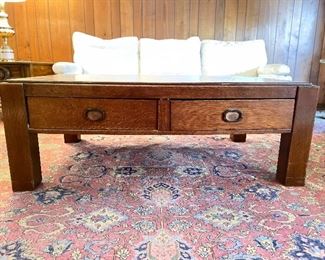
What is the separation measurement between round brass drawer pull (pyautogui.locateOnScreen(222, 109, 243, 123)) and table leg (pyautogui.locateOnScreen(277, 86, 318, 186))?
23 cm

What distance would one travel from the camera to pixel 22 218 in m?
0.91

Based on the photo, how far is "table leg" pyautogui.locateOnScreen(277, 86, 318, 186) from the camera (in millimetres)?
1080

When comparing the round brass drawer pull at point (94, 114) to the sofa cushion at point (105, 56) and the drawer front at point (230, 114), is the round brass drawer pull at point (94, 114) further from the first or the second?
the sofa cushion at point (105, 56)

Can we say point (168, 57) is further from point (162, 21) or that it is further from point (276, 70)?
point (276, 70)

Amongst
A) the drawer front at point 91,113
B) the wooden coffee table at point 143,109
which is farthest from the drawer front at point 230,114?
the drawer front at point 91,113

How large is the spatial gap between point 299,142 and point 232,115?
32cm

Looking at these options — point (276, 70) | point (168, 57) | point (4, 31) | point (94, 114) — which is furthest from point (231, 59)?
point (4, 31)

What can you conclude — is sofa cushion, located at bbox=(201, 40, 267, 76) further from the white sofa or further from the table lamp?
the table lamp

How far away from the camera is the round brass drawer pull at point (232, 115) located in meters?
1.07

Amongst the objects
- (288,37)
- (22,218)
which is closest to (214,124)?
(22,218)

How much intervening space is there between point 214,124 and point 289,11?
234cm

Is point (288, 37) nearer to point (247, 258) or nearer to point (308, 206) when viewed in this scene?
point (308, 206)

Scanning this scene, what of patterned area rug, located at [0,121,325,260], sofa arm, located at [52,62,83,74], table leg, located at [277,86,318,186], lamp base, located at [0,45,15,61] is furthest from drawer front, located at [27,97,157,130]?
lamp base, located at [0,45,15,61]

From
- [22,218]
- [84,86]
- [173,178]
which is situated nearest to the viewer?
[22,218]
